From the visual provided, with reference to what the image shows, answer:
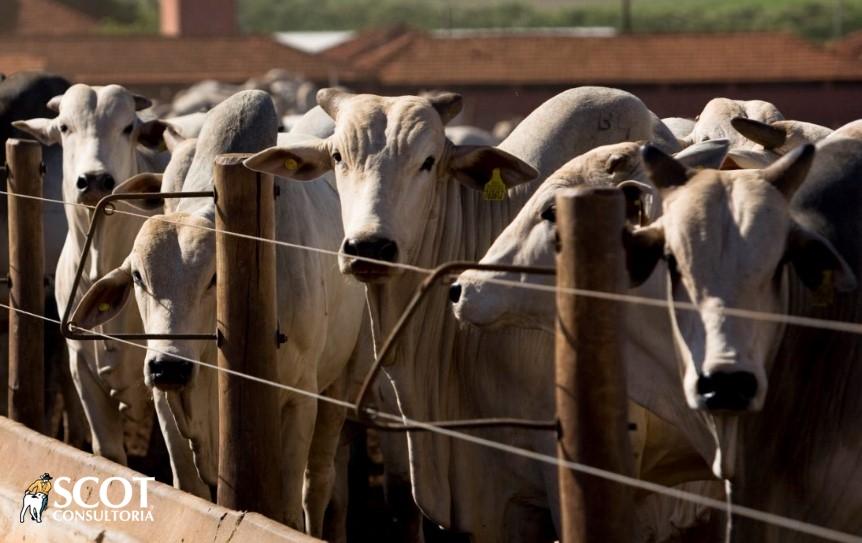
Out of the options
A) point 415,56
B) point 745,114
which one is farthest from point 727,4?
point 745,114

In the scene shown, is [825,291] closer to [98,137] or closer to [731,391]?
[731,391]

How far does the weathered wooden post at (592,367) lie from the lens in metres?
4.04

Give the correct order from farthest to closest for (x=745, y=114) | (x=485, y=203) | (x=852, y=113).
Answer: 1. (x=852, y=113)
2. (x=745, y=114)
3. (x=485, y=203)

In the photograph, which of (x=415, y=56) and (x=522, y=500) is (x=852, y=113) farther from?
(x=522, y=500)

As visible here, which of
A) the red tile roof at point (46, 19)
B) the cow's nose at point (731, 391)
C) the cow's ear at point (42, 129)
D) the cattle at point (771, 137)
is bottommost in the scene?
the red tile roof at point (46, 19)

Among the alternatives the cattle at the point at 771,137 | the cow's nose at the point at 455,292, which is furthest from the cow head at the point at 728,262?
the cattle at the point at 771,137

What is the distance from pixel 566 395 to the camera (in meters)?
4.11

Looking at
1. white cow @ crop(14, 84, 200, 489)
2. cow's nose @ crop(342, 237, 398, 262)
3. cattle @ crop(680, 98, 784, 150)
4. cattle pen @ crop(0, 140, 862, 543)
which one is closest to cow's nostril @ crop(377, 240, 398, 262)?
cow's nose @ crop(342, 237, 398, 262)

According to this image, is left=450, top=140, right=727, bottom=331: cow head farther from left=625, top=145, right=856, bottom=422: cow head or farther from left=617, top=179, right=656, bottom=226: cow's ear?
left=625, top=145, right=856, bottom=422: cow head

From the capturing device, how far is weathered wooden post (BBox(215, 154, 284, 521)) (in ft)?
18.2

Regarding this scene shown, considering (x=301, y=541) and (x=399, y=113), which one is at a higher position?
(x=399, y=113)

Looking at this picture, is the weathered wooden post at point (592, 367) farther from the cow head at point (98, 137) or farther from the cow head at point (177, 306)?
the cow head at point (98, 137)

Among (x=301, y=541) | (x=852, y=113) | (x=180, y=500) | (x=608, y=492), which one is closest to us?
(x=608, y=492)

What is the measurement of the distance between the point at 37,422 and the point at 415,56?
31.7 metres
